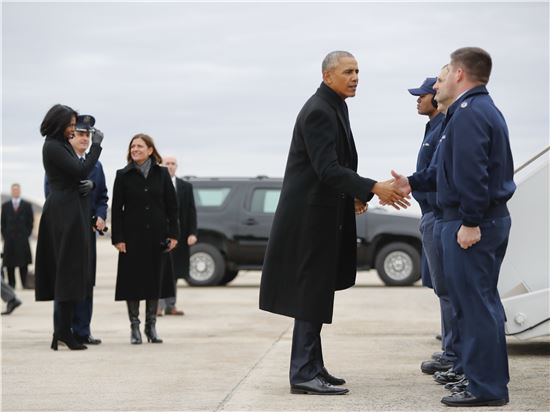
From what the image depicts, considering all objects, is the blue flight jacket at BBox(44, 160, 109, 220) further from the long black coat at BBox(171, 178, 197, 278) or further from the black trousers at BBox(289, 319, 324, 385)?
the black trousers at BBox(289, 319, 324, 385)

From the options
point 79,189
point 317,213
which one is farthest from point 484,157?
point 79,189

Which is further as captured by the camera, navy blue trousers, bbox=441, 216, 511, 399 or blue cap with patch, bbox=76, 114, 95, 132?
blue cap with patch, bbox=76, 114, 95, 132

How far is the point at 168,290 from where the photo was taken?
1097 cm

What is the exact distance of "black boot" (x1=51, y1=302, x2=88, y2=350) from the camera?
33.0ft

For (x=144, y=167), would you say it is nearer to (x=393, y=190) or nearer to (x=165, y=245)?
(x=165, y=245)

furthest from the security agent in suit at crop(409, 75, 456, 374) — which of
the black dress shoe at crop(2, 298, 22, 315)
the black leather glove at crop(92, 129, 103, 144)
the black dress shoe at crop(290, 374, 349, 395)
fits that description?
the black dress shoe at crop(2, 298, 22, 315)

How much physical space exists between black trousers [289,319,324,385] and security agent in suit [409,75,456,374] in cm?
105

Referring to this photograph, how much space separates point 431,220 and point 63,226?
338cm

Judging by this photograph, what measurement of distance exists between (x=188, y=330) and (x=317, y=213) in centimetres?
544

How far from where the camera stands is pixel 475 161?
6297mm

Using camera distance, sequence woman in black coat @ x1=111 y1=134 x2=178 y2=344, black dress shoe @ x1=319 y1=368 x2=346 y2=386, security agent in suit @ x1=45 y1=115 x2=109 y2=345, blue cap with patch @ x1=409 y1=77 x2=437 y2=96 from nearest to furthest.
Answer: black dress shoe @ x1=319 y1=368 x2=346 y2=386 < blue cap with patch @ x1=409 y1=77 x2=437 y2=96 < security agent in suit @ x1=45 y1=115 x2=109 y2=345 < woman in black coat @ x1=111 y1=134 x2=178 y2=344

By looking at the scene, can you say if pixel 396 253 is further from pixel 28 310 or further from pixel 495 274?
pixel 495 274

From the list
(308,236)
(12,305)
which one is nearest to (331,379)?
(308,236)

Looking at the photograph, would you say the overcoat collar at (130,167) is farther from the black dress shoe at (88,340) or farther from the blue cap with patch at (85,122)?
the black dress shoe at (88,340)
